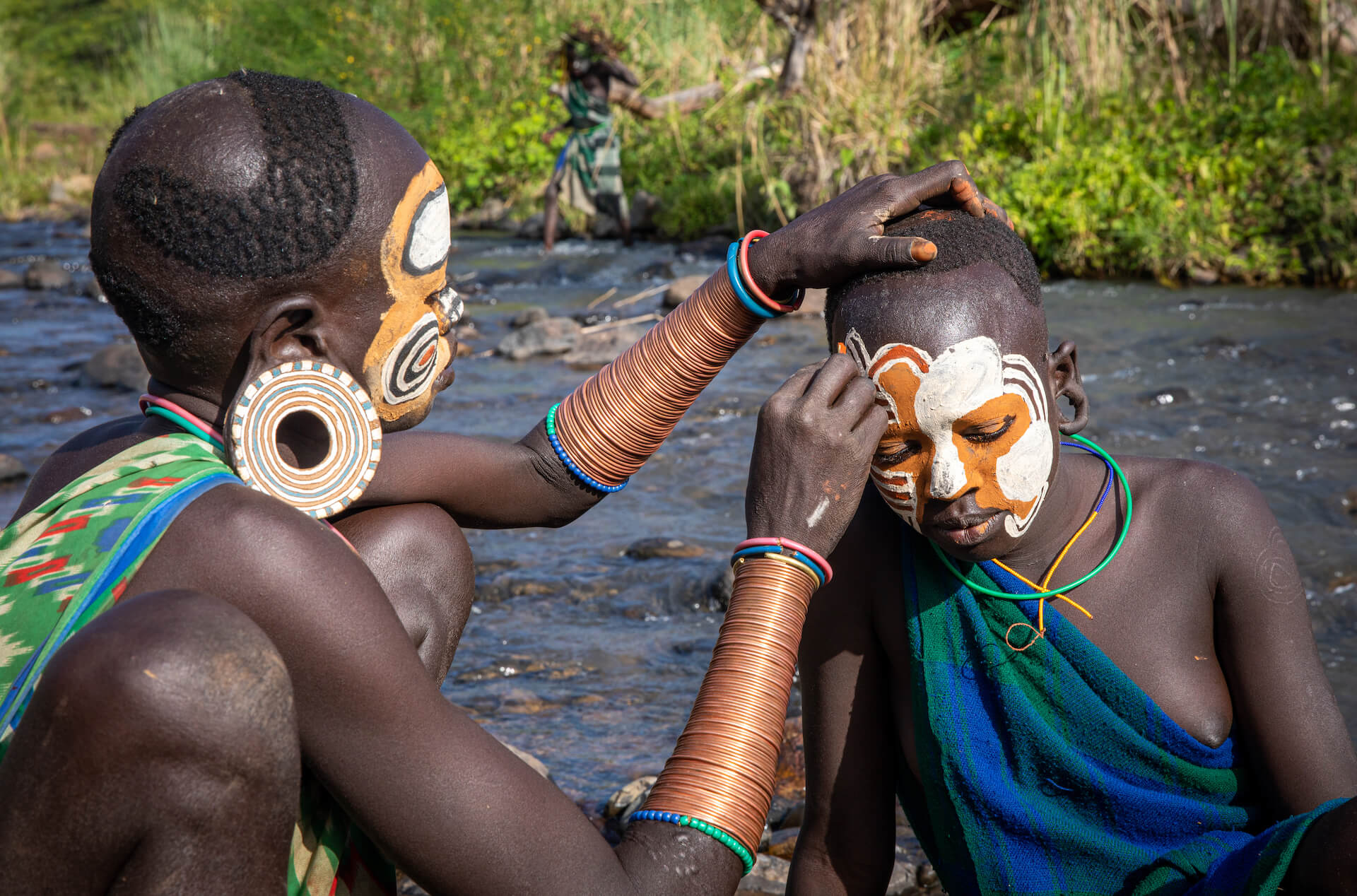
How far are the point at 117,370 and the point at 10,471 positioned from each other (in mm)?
2412

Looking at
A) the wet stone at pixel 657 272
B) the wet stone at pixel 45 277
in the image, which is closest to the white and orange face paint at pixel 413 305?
the wet stone at pixel 657 272

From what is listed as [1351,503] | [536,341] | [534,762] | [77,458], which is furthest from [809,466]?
[536,341]

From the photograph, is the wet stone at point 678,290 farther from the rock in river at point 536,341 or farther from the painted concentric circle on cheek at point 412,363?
the painted concentric circle on cheek at point 412,363

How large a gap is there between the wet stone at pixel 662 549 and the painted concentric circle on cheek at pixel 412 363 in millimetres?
2884

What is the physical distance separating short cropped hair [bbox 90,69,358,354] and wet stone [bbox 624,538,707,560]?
3208 millimetres

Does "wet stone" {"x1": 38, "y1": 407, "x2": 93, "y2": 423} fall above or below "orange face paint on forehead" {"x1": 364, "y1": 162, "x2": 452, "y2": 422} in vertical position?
below

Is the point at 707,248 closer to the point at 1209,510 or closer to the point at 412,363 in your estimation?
Answer: the point at 1209,510

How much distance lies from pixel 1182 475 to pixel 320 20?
20767mm

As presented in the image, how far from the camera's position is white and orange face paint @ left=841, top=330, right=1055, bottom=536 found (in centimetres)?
219

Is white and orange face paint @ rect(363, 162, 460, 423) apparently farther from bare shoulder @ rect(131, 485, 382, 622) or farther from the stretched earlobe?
the stretched earlobe

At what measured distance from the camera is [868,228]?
220cm

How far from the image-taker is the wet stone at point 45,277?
42.6 ft

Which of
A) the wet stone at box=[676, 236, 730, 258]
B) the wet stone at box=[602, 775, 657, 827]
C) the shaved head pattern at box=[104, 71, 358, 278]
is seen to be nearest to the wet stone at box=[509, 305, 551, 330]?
the wet stone at box=[676, 236, 730, 258]

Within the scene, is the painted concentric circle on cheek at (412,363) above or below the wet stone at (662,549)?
above
